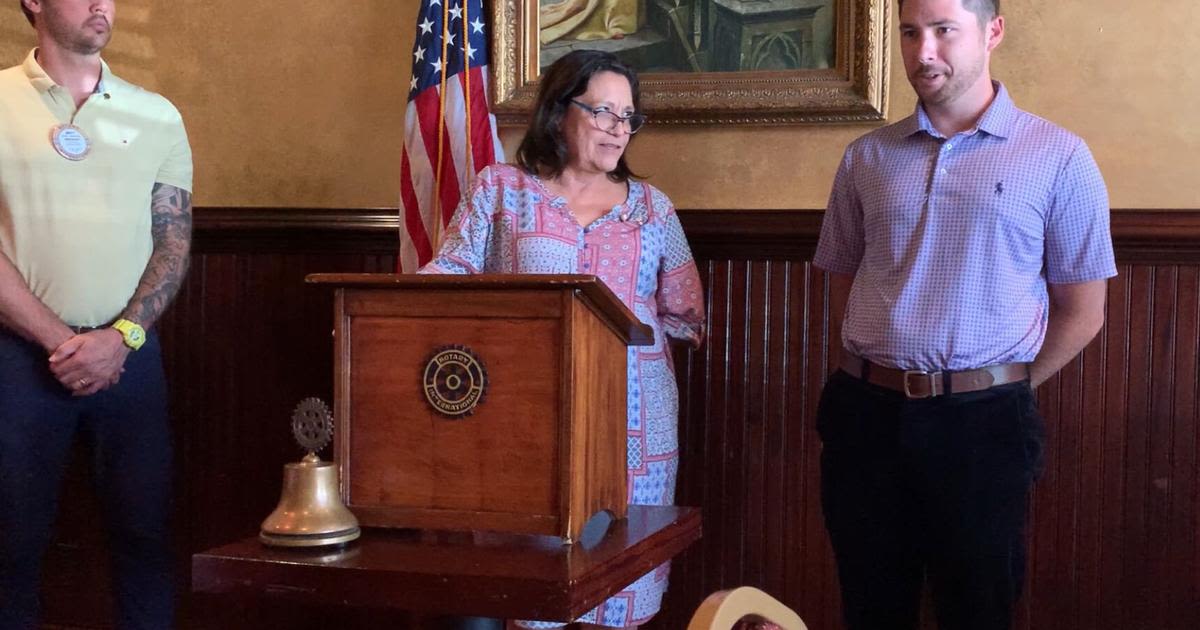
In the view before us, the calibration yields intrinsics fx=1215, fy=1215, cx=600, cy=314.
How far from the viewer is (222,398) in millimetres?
3637

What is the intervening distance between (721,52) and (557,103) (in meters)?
0.71

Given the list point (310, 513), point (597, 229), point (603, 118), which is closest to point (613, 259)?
point (597, 229)

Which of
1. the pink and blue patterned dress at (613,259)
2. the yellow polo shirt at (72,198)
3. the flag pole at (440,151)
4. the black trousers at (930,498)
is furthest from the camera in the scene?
the flag pole at (440,151)

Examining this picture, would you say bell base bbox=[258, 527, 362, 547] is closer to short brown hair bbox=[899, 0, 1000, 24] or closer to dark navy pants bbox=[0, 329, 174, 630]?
dark navy pants bbox=[0, 329, 174, 630]

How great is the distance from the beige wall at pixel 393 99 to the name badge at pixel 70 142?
0.77m

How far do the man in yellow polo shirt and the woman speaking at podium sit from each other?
90 cm

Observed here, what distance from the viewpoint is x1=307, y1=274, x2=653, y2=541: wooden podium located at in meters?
1.74

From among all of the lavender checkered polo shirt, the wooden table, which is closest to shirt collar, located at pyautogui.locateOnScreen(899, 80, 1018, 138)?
the lavender checkered polo shirt

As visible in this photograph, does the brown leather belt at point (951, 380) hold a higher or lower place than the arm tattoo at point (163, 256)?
lower

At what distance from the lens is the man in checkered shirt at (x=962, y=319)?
2.24m

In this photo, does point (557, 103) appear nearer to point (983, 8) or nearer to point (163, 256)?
point (983, 8)

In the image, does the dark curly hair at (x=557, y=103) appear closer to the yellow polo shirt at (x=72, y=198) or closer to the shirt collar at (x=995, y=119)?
the shirt collar at (x=995, y=119)

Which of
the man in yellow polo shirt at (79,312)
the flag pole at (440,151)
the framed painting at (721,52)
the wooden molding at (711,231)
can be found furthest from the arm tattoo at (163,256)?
the framed painting at (721,52)

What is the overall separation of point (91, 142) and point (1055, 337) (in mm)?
2207
